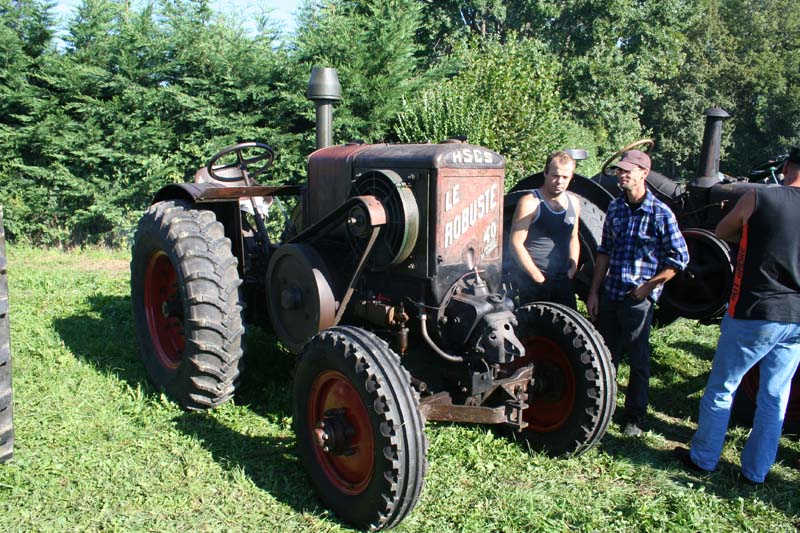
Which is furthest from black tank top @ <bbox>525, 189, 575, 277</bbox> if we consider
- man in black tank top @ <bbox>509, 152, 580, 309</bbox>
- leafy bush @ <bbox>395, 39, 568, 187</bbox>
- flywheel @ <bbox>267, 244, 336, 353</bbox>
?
leafy bush @ <bbox>395, 39, 568, 187</bbox>

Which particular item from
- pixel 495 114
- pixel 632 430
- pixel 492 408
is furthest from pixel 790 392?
pixel 495 114

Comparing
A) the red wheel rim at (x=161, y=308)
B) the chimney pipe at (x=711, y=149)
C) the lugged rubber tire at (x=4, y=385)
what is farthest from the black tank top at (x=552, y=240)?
the lugged rubber tire at (x=4, y=385)

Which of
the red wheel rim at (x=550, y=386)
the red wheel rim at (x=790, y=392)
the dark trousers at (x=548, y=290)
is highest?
the dark trousers at (x=548, y=290)

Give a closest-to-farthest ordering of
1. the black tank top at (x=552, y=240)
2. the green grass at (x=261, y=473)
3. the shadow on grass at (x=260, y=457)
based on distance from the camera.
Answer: the green grass at (x=261, y=473) → the shadow on grass at (x=260, y=457) → the black tank top at (x=552, y=240)

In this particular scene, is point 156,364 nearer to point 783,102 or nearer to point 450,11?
point 450,11

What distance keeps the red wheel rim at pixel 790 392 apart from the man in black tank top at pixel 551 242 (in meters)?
1.27

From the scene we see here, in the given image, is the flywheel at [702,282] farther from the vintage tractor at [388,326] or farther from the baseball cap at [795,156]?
the vintage tractor at [388,326]

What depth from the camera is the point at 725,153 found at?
28.4 metres

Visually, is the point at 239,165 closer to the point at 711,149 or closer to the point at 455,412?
the point at 455,412

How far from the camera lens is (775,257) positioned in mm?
3057

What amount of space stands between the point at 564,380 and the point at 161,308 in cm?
268

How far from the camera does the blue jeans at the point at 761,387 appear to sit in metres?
3.13

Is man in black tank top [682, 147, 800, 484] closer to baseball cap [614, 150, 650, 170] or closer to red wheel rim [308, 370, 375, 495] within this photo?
baseball cap [614, 150, 650, 170]

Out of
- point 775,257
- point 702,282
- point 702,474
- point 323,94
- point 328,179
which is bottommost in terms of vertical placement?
point 702,474
